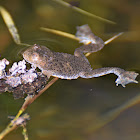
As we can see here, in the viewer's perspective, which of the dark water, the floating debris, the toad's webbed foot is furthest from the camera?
the toad's webbed foot

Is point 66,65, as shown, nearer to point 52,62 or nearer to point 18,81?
point 52,62

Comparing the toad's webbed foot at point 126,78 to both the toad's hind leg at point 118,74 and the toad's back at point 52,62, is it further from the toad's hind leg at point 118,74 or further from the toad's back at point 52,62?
the toad's back at point 52,62

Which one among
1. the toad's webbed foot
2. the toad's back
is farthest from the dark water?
the toad's back

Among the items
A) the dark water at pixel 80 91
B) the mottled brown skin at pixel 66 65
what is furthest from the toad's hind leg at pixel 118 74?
the dark water at pixel 80 91

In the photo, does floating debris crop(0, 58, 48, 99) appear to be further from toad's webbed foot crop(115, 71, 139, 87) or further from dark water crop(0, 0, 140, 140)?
toad's webbed foot crop(115, 71, 139, 87)

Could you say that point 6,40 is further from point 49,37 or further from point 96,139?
point 96,139

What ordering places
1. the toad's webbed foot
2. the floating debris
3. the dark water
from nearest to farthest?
1. the dark water
2. the floating debris
3. the toad's webbed foot

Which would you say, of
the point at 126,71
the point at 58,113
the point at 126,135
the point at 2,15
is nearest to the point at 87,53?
the point at 126,71
